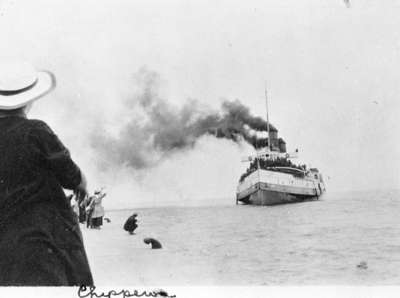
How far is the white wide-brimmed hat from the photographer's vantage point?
6.95 ft

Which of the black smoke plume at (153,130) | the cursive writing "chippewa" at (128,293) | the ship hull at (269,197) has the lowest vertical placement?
the cursive writing "chippewa" at (128,293)

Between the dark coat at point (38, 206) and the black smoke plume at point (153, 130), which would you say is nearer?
the dark coat at point (38, 206)

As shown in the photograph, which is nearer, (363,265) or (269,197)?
(363,265)

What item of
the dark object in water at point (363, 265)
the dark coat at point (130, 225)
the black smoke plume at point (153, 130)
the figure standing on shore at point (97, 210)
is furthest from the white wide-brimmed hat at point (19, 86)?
the dark object in water at point (363, 265)

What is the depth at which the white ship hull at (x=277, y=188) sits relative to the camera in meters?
2.63

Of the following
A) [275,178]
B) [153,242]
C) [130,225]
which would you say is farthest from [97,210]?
[275,178]

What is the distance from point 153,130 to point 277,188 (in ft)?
2.91

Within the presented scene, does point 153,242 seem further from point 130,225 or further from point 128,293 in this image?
point 128,293

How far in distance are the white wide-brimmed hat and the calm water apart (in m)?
0.84

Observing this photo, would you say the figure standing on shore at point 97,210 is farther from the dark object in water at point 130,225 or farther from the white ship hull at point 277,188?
the white ship hull at point 277,188

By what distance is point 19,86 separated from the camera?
221 centimetres

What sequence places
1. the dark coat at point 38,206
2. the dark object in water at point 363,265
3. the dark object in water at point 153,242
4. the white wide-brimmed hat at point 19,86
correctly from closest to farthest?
the dark coat at point 38,206, the white wide-brimmed hat at point 19,86, the dark object in water at point 363,265, the dark object in water at point 153,242

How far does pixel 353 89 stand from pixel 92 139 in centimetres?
151

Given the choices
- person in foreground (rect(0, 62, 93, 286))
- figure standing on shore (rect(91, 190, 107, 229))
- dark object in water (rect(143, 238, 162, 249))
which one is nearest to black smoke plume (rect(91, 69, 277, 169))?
figure standing on shore (rect(91, 190, 107, 229))
